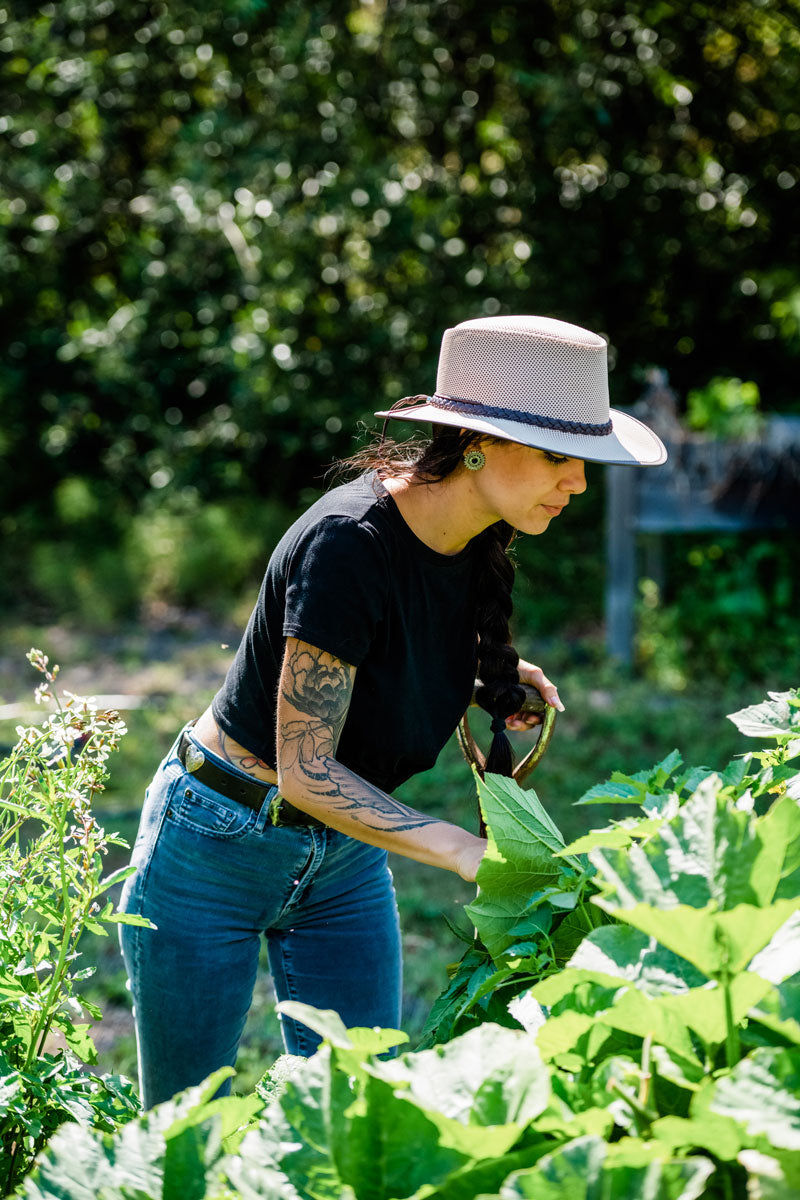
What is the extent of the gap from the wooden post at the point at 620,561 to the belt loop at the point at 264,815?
531cm

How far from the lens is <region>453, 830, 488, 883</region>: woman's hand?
1409mm

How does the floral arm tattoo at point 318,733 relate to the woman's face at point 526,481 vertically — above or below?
below

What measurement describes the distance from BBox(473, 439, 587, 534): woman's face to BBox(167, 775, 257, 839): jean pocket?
611 mm

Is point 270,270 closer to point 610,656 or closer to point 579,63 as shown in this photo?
point 579,63

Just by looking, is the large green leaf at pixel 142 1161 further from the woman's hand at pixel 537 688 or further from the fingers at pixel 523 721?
the fingers at pixel 523 721

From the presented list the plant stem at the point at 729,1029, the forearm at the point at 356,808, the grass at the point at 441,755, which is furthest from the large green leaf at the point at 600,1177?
the grass at the point at 441,755

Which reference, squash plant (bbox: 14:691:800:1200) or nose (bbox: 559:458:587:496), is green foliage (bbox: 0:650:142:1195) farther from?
nose (bbox: 559:458:587:496)

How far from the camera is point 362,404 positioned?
8828 millimetres

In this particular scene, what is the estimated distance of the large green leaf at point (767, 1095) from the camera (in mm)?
742

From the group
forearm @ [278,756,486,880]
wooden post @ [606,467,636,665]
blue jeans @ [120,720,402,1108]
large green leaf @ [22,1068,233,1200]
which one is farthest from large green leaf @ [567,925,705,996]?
wooden post @ [606,467,636,665]

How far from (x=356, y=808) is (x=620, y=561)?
225 inches

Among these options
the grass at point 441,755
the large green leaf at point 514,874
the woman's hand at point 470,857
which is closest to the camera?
the large green leaf at point 514,874

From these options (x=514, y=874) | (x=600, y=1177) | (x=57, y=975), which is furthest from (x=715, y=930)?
(x=57, y=975)

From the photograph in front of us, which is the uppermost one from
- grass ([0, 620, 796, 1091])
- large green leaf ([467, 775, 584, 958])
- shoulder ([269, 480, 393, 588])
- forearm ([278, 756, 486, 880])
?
shoulder ([269, 480, 393, 588])
